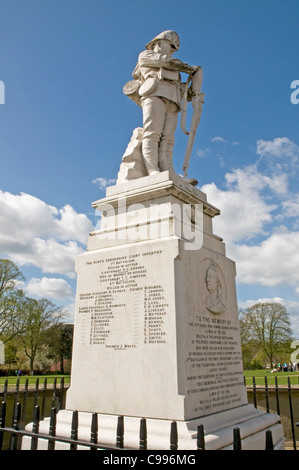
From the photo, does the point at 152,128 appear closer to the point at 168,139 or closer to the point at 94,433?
the point at 168,139

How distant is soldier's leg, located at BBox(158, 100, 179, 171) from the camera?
595cm

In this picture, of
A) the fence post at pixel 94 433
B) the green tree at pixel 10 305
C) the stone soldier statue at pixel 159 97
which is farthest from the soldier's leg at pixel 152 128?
the green tree at pixel 10 305

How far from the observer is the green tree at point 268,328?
40.6 m

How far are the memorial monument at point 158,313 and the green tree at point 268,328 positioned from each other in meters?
39.2

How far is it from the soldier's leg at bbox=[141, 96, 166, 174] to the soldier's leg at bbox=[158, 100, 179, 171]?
0.13 metres

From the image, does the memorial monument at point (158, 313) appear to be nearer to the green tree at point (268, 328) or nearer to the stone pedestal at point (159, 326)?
the stone pedestal at point (159, 326)

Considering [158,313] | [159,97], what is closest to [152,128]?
[159,97]

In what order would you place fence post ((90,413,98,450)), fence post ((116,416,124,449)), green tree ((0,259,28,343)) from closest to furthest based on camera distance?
1. fence post ((116,416,124,449))
2. fence post ((90,413,98,450))
3. green tree ((0,259,28,343))

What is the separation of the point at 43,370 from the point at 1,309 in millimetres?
12685

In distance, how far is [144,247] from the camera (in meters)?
4.62

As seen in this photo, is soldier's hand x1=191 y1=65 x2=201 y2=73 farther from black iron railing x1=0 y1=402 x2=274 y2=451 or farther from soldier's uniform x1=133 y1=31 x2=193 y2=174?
black iron railing x1=0 y1=402 x2=274 y2=451

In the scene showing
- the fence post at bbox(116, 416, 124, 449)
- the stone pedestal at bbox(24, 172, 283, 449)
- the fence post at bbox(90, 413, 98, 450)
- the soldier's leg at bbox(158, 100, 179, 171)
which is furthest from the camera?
the soldier's leg at bbox(158, 100, 179, 171)

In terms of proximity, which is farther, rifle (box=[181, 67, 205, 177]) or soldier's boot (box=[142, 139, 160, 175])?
rifle (box=[181, 67, 205, 177])

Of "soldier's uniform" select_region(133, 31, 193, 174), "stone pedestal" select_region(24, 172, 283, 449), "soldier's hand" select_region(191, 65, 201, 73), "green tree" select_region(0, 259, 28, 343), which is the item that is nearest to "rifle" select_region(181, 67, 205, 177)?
"soldier's hand" select_region(191, 65, 201, 73)
